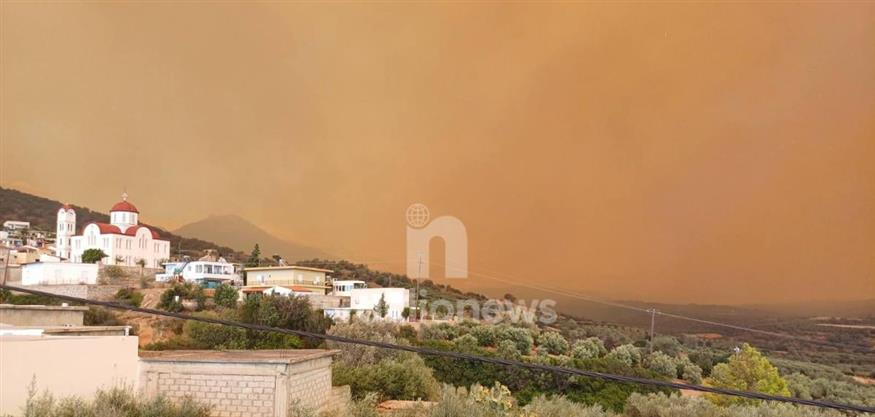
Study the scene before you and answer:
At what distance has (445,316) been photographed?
77.7 ft

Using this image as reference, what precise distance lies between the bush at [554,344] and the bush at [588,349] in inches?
12.7

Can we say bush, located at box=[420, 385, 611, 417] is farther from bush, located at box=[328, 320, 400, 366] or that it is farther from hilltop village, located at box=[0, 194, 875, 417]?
bush, located at box=[328, 320, 400, 366]

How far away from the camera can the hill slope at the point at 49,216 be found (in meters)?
27.3

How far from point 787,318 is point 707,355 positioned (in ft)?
20.0

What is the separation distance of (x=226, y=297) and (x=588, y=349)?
12689 millimetres

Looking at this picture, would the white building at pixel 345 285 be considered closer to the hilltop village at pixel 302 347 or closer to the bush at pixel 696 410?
the hilltop village at pixel 302 347

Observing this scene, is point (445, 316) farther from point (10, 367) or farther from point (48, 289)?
point (10, 367)

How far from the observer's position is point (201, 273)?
957 inches

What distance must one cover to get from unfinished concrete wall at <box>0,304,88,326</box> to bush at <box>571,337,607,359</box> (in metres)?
13.5

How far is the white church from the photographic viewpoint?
24.1m

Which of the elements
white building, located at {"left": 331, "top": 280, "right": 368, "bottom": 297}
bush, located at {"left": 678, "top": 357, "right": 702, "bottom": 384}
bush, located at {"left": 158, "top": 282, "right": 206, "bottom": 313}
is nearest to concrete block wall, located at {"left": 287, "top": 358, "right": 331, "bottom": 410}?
bush, located at {"left": 678, "top": 357, "right": 702, "bottom": 384}

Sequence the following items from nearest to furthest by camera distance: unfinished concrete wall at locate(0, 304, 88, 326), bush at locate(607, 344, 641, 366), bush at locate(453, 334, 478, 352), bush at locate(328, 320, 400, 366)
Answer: unfinished concrete wall at locate(0, 304, 88, 326) → bush at locate(328, 320, 400, 366) → bush at locate(607, 344, 641, 366) → bush at locate(453, 334, 478, 352)

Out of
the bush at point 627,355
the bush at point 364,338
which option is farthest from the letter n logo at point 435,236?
the bush at point 627,355

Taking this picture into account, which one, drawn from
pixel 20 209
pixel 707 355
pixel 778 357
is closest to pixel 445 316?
pixel 707 355
